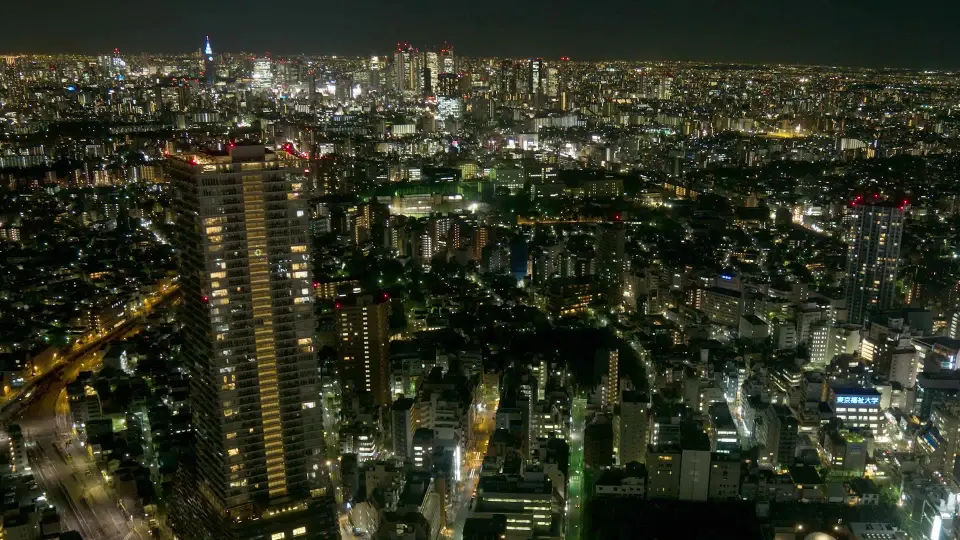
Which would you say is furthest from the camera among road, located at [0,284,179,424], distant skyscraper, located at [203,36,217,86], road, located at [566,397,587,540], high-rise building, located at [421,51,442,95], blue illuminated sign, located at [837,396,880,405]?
high-rise building, located at [421,51,442,95]

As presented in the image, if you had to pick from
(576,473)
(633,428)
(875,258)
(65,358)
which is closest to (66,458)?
(65,358)

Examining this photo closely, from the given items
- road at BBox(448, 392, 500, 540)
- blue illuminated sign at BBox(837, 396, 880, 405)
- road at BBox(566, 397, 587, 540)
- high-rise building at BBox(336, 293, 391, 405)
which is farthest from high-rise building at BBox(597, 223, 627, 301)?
high-rise building at BBox(336, 293, 391, 405)

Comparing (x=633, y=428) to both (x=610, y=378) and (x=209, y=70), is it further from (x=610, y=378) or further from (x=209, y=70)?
(x=209, y=70)

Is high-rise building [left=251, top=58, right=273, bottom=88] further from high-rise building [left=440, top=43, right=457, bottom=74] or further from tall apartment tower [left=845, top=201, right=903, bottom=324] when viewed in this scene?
tall apartment tower [left=845, top=201, right=903, bottom=324]

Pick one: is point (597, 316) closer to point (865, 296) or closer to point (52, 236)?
point (865, 296)

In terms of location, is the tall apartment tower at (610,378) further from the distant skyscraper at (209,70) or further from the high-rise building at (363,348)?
the distant skyscraper at (209,70)

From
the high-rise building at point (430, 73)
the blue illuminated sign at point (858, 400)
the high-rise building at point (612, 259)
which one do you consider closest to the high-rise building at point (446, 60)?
the high-rise building at point (430, 73)
